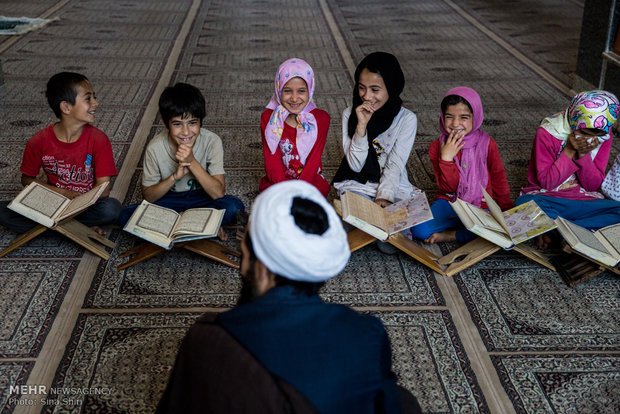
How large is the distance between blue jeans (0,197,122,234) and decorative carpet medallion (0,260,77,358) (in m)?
0.15

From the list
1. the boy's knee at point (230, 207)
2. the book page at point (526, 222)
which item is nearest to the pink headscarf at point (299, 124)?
the boy's knee at point (230, 207)

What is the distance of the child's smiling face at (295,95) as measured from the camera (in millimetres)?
2646

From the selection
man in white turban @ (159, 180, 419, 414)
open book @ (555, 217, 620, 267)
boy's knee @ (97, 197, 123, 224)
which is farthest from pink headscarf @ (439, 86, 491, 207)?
man in white turban @ (159, 180, 419, 414)

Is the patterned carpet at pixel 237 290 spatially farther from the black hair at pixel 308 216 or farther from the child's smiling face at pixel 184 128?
the black hair at pixel 308 216

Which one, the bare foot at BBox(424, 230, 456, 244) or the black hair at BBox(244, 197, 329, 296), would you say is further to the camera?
the bare foot at BBox(424, 230, 456, 244)

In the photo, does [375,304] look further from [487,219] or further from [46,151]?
[46,151]

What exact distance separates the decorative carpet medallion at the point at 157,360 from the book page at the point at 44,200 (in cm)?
43

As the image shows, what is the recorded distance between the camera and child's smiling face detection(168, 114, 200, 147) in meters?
2.42

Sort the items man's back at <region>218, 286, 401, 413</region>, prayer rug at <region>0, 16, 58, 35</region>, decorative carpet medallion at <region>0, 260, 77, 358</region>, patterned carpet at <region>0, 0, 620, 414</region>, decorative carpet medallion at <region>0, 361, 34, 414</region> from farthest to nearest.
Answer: prayer rug at <region>0, 16, 58, 35</region>, decorative carpet medallion at <region>0, 260, 77, 358</region>, patterned carpet at <region>0, 0, 620, 414</region>, decorative carpet medallion at <region>0, 361, 34, 414</region>, man's back at <region>218, 286, 401, 413</region>

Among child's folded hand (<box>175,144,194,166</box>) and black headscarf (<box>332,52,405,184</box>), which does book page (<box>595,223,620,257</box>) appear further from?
child's folded hand (<box>175,144,194,166</box>)

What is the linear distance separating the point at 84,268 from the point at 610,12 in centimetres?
362

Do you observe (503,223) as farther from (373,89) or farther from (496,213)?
(373,89)

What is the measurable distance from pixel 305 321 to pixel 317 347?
5 cm

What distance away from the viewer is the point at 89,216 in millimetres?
2588
